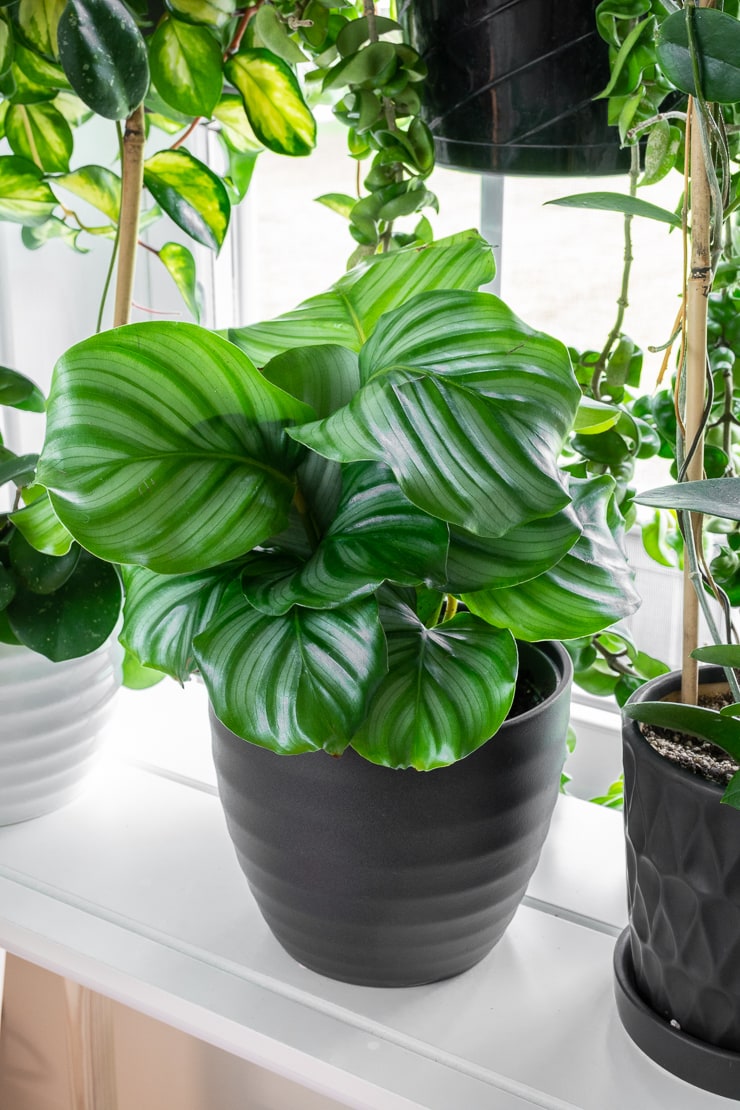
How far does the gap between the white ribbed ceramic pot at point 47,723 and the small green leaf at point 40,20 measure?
0.41 m

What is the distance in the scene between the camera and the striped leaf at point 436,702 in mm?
512

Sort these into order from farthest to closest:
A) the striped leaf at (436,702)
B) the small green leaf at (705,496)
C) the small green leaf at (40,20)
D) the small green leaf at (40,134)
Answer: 1. the small green leaf at (40,134)
2. the small green leaf at (40,20)
3. the striped leaf at (436,702)
4. the small green leaf at (705,496)

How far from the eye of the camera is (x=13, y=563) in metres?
0.70

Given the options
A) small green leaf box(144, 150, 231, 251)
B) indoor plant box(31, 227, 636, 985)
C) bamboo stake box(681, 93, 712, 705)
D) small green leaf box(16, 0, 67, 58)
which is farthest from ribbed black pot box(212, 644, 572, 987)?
small green leaf box(16, 0, 67, 58)

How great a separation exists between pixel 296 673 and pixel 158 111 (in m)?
0.53

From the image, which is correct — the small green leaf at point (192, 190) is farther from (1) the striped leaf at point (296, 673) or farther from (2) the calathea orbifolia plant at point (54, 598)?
(1) the striped leaf at point (296, 673)

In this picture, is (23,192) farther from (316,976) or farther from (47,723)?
(316,976)

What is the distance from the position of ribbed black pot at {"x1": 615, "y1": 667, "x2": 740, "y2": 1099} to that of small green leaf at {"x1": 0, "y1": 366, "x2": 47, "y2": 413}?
1.50 feet

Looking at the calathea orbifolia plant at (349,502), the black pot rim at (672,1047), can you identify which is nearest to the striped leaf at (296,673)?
the calathea orbifolia plant at (349,502)

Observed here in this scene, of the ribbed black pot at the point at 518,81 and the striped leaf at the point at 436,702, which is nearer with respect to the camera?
the striped leaf at the point at 436,702

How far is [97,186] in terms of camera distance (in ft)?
2.65

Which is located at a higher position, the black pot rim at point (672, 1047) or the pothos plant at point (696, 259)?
the pothos plant at point (696, 259)

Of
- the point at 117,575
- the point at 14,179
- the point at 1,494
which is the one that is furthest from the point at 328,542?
the point at 1,494

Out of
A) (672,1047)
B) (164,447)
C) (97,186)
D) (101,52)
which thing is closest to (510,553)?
(164,447)
